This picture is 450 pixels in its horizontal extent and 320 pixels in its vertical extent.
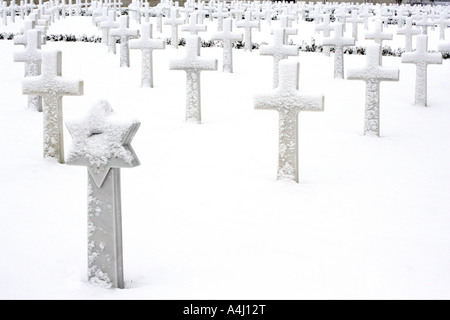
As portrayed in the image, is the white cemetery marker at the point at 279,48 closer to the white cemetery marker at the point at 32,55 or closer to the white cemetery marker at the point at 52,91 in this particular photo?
the white cemetery marker at the point at 32,55

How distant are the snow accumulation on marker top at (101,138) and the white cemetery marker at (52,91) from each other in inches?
106

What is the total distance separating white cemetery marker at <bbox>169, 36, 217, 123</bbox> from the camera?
326 inches

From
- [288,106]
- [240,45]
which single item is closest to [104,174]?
[288,106]

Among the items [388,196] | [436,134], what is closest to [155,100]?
[436,134]

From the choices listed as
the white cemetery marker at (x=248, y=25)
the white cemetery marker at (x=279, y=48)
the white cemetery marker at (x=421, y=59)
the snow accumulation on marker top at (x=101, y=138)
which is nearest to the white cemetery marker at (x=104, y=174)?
the snow accumulation on marker top at (x=101, y=138)

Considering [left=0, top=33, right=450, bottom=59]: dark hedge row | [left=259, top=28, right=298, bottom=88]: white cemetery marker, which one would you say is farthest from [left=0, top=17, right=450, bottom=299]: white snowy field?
[left=0, top=33, right=450, bottom=59]: dark hedge row

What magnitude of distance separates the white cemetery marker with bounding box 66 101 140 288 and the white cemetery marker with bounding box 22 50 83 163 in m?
2.72

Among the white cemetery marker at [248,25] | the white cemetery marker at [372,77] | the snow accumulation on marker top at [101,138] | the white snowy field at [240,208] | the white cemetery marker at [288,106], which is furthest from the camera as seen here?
the white cemetery marker at [248,25]

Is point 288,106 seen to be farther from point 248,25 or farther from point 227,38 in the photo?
point 248,25

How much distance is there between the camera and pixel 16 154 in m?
6.84

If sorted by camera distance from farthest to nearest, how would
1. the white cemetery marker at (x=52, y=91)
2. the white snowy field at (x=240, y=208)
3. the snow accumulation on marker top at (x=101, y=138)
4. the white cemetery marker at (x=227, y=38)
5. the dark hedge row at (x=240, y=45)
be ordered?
the dark hedge row at (x=240, y=45) < the white cemetery marker at (x=227, y=38) < the white cemetery marker at (x=52, y=91) < the white snowy field at (x=240, y=208) < the snow accumulation on marker top at (x=101, y=138)

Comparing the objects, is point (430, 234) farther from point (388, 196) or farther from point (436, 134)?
point (436, 134)

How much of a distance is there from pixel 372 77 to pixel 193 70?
2248 mm

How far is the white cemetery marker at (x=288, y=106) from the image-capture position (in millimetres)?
6031
